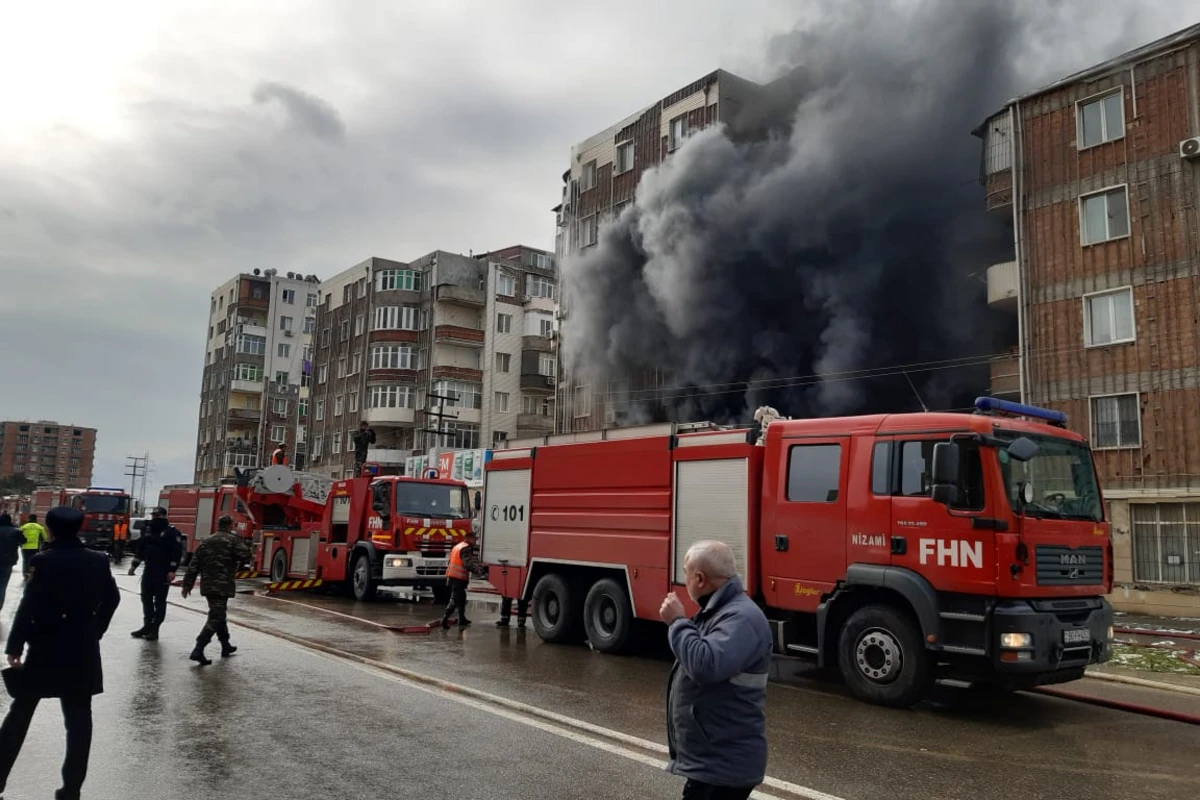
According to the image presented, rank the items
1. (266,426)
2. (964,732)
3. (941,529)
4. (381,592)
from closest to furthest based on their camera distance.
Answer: (964,732) < (941,529) < (381,592) < (266,426)

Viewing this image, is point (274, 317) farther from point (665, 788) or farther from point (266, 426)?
point (665, 788)

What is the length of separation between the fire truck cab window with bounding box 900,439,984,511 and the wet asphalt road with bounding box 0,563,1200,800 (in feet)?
6.05

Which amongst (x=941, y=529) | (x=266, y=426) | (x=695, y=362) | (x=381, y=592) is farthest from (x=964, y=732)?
(x=266, y=426)

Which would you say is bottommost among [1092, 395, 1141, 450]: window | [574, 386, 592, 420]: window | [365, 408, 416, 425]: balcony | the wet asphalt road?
the wet asphalt road

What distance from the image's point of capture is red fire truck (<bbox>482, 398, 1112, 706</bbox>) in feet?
23.6

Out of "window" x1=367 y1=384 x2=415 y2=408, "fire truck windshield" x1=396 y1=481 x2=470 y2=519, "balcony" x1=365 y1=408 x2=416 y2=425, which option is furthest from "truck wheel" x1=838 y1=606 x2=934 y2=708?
"window" x1=367 y1=384 x2=415 y2=408

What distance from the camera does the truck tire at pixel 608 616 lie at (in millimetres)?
10414

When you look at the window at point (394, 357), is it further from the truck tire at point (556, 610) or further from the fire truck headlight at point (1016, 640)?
the fire truck headlight at point (1016, 640)

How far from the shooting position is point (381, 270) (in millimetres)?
50125

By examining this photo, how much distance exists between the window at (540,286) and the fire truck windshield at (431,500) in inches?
1385

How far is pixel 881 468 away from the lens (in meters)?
7.97

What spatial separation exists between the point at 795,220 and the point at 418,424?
2750 centimetres

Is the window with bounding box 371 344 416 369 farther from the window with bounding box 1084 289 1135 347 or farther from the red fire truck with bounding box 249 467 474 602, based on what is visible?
the window with bounding box 1084 289 1135 347

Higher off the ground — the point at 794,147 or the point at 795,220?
the point at 794,147
